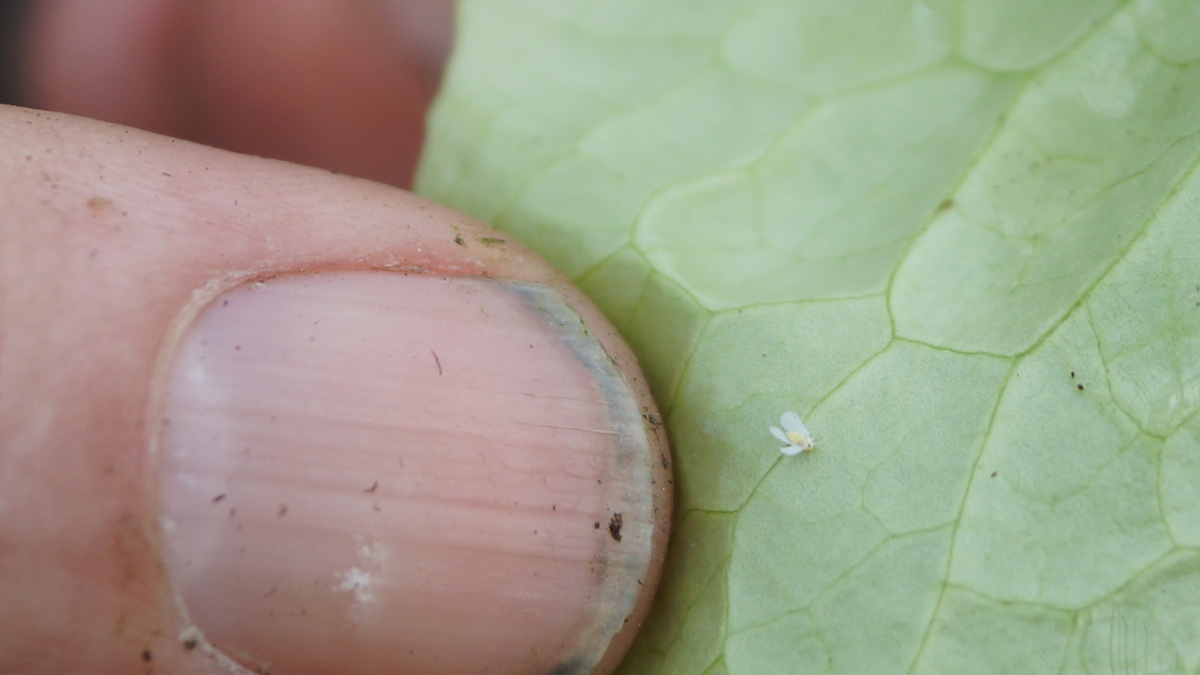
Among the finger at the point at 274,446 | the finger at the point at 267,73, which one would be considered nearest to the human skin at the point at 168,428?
the finger at the point at 274,446

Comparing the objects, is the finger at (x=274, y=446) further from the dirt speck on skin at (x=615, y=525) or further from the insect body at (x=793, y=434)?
the insect body at (x=793, y=434)

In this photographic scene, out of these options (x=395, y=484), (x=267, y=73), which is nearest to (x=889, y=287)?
(x=395, y=484)

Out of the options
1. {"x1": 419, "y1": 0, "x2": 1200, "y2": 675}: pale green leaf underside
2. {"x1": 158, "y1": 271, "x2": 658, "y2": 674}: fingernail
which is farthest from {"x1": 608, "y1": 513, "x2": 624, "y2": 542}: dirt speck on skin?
{"x1": 419, "y1": 0, "x2": 1200, "y2": 675}: pale green leaf underside

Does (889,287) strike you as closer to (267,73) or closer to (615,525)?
(615,525)

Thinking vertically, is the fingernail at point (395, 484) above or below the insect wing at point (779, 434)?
below

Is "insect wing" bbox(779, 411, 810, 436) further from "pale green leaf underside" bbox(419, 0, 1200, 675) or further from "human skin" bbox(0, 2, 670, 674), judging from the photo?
"human skin" bbox(0, 2, 670, 674)

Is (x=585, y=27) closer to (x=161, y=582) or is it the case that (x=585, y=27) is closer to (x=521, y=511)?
(x=521, y=511)
